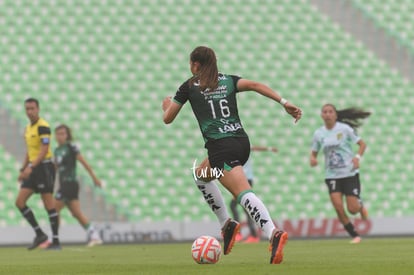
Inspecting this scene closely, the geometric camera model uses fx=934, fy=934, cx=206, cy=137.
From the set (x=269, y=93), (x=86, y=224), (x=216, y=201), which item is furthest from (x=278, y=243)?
(x=86, y=224)

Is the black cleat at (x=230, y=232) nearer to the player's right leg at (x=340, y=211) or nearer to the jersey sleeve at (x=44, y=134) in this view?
the jersey sleeve at (x=44, y=134)

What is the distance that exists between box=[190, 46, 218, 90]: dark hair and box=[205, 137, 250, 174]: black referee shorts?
19.9 inches

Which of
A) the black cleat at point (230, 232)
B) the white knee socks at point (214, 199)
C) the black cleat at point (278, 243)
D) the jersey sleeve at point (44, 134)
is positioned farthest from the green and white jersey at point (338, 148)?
the black cleat at point (278, 243)

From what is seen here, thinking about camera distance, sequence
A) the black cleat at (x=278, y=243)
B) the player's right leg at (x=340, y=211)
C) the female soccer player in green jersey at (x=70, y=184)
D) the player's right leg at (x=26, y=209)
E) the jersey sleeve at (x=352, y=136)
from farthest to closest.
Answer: the female soccer player in green jersey at (x=70, y=184) → the jersey sleeve at (x=352, y=136) → the player's right leg at (x=340, y=211) → the player's right leg at (x=26, y=209) → the black cleat at (x=278, y=243)

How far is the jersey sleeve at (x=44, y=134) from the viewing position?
1318cm

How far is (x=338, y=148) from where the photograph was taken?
14.2 m

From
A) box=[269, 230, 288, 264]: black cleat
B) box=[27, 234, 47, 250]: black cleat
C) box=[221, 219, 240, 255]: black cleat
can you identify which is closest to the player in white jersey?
box=[27, 234, 47, 250]: black cleat

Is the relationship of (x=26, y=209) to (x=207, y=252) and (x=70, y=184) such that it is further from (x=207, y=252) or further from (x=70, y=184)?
(x=207, y=252)

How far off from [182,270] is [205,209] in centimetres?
1171

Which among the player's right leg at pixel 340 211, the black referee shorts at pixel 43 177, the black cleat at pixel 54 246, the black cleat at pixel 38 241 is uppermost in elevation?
the black referee shorts at pixel 43 177

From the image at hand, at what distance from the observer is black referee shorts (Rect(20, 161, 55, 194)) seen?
44.8 ft

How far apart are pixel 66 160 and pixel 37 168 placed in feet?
8.51

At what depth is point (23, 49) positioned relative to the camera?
798 inches

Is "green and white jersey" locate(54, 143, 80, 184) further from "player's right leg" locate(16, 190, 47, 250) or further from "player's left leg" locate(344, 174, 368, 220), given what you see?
"player's left leg" locate(344, 174, 368, 220)
